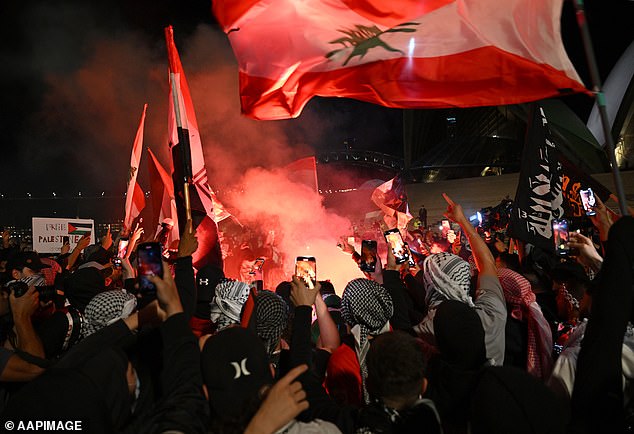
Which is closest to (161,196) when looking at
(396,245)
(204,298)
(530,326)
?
(204,298)

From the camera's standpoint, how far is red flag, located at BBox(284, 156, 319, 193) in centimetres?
1227

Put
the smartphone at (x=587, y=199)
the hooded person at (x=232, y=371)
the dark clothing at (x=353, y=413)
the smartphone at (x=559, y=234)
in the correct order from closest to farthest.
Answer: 1. the dark clothing at (x=353, y=413)
2. the hooded person at (x=232, y=371)
3. the smartphone at (x=559, y=234)
4. the smartphone at (x=587, y=199)

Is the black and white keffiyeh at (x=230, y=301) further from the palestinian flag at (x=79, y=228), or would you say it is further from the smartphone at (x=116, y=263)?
the palestinian flag at (x=79, y=228)

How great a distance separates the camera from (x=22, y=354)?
249 centimetres

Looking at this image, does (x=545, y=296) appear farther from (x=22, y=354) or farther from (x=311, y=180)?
(x=311, y=180)

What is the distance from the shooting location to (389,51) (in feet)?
13.3

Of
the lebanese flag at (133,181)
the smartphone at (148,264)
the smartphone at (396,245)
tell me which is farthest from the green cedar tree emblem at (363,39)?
the lebanese flag at (133,181)

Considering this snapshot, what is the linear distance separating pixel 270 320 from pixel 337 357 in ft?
1.44

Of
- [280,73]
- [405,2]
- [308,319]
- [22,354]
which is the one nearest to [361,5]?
[405,2]

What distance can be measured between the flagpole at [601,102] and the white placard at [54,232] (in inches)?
286

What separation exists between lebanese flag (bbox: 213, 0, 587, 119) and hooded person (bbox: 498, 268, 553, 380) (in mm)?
1384

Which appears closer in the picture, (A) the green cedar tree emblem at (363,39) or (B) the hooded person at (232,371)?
(B) the hooded person at (232,371)

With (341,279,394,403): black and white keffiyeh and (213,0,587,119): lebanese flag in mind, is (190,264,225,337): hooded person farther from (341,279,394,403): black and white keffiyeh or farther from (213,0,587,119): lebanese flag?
(213,0,587,119): lebanese flag

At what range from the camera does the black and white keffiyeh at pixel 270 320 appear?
276 centimetres
